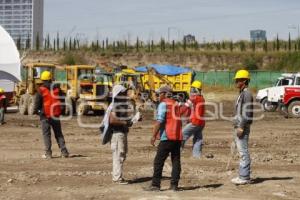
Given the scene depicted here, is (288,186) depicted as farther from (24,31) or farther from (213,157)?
(24,31)

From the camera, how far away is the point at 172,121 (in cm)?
1124

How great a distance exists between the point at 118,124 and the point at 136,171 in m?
2.18

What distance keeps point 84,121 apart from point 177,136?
18914 mm

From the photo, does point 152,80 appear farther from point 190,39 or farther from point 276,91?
point 190,39

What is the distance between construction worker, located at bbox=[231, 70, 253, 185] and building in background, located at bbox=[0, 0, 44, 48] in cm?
9443

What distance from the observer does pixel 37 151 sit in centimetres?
1764

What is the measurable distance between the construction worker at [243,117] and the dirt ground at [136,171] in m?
0.39

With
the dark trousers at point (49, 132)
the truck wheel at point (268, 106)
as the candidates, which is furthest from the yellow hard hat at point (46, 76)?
the truck wheel at point (268, 106)

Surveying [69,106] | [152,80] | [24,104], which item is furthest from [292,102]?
[24,104]

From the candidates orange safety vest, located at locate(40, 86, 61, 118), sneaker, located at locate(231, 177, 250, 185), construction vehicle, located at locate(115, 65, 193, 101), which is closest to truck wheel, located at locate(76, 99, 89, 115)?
construction vehicle, located at locate(115, 65, 193, 101)

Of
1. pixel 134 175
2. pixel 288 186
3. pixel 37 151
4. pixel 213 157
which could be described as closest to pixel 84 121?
pixel 37 151

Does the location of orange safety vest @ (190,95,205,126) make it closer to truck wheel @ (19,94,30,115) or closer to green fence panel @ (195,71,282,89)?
truck wheel @ (19,94,30,115)

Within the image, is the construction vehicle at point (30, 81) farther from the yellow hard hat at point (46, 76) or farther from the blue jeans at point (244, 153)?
the blue jeans at point (244, 153)

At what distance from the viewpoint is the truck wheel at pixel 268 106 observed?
38.0 metres
